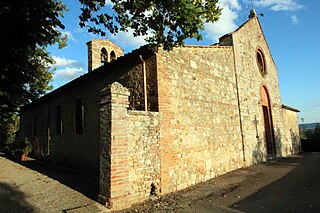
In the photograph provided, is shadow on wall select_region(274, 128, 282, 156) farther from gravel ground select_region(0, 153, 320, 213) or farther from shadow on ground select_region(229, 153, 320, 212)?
shadow on ground select_region(229, 153, 320, 212)

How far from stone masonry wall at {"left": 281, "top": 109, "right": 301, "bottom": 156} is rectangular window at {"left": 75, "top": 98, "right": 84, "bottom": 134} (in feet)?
41.4

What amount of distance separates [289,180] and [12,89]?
8.96 meters

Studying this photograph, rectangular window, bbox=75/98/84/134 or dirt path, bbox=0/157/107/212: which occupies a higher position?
rectangular window, bbox=75/98/84/134

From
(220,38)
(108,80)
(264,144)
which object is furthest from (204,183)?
(220,38)

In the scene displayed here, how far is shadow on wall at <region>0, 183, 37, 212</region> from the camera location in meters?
4.66

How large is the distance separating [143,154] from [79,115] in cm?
541

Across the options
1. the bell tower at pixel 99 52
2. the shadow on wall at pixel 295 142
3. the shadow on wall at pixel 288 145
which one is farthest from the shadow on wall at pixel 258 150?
the bell tower at pixel 99 52

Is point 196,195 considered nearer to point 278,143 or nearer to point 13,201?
point 13,201

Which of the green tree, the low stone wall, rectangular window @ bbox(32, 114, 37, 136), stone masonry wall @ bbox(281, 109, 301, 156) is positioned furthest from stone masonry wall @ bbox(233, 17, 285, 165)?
rectangular window @ bbox(32, 114, 37, 136)

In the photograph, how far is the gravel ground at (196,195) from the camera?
4609 mm

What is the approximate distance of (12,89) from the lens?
5.83m

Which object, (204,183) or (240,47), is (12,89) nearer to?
(204,183)

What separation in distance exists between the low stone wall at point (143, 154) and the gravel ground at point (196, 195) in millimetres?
323

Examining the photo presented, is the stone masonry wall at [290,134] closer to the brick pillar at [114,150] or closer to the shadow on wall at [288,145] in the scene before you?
the shadow on wall at [288,145]
